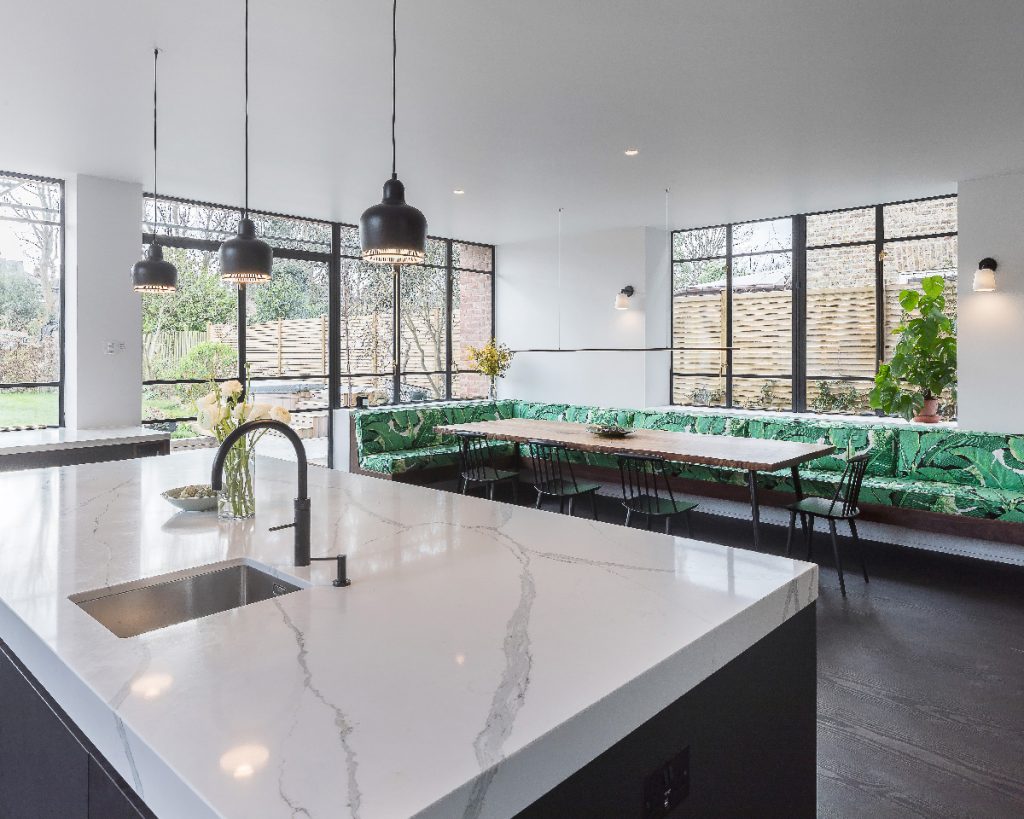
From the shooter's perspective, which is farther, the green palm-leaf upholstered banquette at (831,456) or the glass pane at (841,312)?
the glass pane at (841,312)

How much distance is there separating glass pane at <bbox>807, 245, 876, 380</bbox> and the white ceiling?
79cm

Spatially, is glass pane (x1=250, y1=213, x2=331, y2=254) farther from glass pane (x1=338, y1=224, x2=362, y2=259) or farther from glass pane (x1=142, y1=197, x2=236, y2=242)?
glass pane (x1=142, y1=197, x2=236, y2=242)

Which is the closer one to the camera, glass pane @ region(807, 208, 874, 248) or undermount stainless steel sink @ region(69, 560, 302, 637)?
undermount stainless steel sink @ region(69, 560, 302, 637)

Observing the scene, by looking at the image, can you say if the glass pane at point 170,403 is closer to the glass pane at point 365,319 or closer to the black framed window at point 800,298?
the glass pane at point 365,319

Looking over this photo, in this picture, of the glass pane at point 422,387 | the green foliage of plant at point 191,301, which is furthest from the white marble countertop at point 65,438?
the glass pane at point 422,387

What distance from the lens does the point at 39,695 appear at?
131 centimetres

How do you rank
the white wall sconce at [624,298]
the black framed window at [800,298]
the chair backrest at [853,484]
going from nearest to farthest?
1. the chair backrest at [853,484]
2. the black framed window at [800,298]
3. the white wall sconce at [624,298]

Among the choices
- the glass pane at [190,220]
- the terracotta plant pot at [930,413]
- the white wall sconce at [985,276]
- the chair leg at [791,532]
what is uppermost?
the glass pane at [190,220]

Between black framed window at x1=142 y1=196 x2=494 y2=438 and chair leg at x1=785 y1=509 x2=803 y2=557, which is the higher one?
black framed window at x1=142 y1=196 x2=494 y2=438

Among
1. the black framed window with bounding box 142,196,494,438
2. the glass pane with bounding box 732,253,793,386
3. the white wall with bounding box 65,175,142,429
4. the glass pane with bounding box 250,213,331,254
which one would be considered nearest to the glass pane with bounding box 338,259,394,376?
the black framed window with bounding box 142,196,494,438

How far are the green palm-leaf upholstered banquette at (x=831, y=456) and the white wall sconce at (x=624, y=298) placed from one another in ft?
3.35

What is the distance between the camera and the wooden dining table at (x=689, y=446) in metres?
4.24

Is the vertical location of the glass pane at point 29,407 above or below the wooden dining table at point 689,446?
above

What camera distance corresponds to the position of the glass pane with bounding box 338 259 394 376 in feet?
22.9
